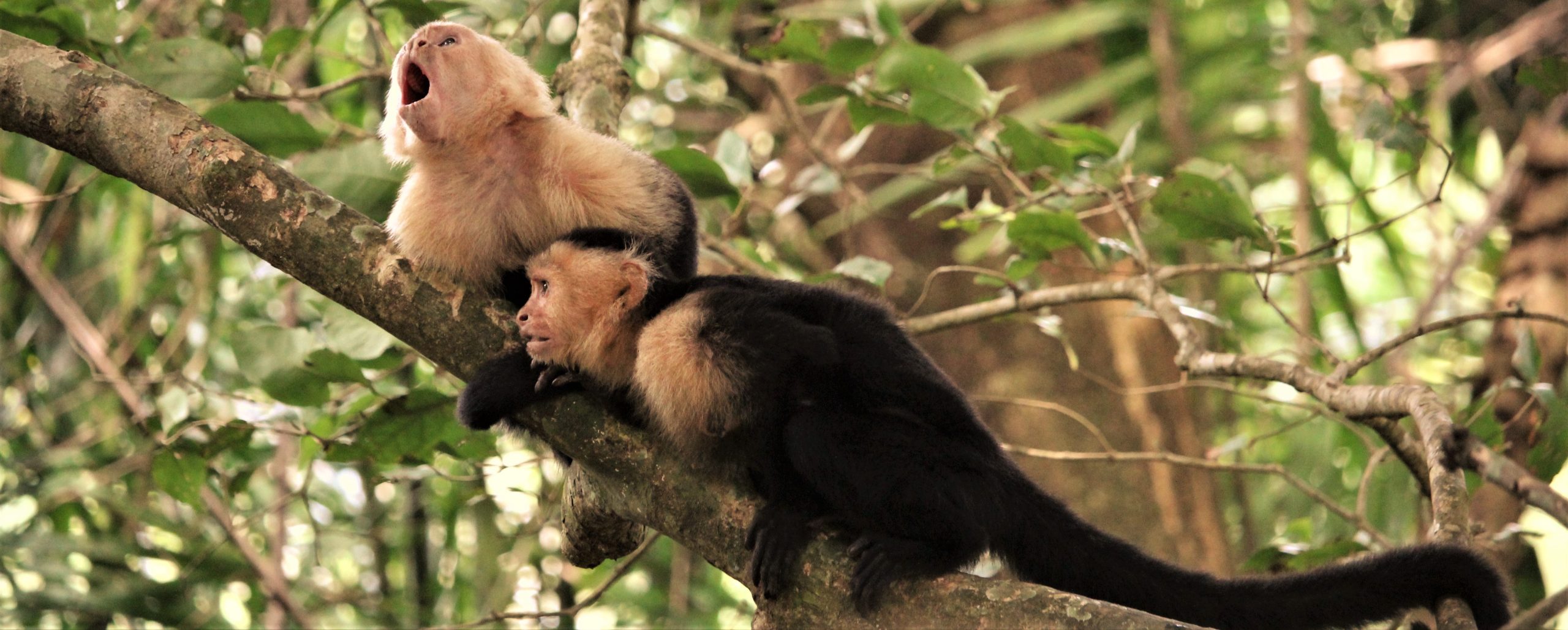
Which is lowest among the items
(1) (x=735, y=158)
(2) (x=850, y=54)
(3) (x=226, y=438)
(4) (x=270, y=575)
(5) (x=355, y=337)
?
(4) (x=270, y=575)

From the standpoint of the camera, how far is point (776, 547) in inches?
70.9

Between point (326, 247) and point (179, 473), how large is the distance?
3.62 feet

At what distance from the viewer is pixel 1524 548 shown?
3416mm

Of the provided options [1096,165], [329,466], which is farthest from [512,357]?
[329,466]

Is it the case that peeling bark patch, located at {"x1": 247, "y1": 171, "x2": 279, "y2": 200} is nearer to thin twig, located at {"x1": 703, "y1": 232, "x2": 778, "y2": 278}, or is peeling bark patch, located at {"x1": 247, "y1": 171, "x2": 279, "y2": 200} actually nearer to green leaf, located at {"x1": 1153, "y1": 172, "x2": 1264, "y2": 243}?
thin twig, located at {"x1": 703, "y1": 232, "x2": 778, "y2": 278}

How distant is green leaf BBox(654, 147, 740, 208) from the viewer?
2.81m

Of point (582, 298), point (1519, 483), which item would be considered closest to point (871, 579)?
point (582, 298)

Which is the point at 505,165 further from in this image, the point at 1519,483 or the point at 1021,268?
the point at 1519,483

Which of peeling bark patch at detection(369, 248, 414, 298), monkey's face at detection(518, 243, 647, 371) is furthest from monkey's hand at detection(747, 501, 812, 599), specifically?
peeling bark patch at detection(369, 248, 414, 298)

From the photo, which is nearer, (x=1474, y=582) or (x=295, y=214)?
(x=1474, y=582)

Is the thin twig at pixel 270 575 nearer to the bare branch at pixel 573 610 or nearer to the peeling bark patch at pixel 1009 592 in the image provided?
the bare branch at pixel 573 610

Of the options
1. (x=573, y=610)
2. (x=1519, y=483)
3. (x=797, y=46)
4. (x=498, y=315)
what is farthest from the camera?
(x=797, y=46)

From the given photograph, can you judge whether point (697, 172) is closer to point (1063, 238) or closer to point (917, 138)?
point (1063, 238)

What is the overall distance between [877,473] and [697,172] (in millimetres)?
1118
